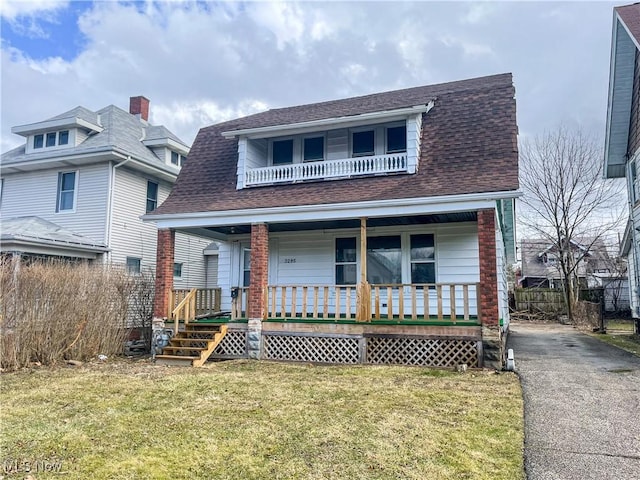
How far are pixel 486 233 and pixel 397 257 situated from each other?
3264mm

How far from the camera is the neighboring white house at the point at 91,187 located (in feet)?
52.9

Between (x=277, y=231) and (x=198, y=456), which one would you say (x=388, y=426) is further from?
(x=277, y=231)

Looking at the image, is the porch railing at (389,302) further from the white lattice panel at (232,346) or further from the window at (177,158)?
the window at (177,158)

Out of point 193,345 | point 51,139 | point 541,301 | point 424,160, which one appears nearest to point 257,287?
point 193,345

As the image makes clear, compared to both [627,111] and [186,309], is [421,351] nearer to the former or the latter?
[186,309]

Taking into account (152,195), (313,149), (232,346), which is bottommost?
(232,346)

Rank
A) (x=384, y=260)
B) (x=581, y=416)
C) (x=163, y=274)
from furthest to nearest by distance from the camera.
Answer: (x=384, y=260)
(x=163, y=274)
(x=581, y=416)

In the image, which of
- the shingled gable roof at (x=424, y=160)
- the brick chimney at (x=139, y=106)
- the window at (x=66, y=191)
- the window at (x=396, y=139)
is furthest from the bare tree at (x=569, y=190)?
the window at (x=66, y=191)

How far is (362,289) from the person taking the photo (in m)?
10.1

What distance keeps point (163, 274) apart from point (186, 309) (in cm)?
119

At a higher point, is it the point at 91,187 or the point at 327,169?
the point at 91,187

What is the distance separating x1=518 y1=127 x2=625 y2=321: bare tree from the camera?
83.8ft

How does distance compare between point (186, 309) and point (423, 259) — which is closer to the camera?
point (186, 309)

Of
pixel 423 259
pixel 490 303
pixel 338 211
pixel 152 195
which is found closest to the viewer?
pixel 490 303
